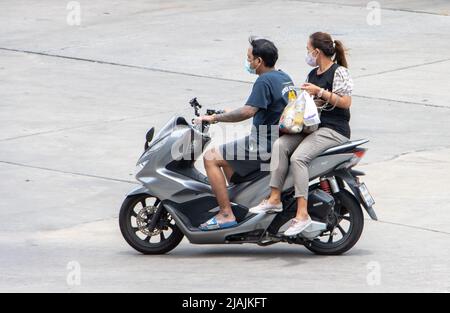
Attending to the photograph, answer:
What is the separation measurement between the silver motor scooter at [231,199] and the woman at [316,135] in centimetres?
8

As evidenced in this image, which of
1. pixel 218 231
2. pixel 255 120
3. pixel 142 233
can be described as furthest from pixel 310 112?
pixel 142 233

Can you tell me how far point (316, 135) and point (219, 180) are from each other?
31.8 inches

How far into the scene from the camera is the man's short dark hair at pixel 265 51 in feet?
30.8

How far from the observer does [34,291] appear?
28.2 ft

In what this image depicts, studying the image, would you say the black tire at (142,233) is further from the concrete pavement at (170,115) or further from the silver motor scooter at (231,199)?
→ the concrete pavement at (170,115)

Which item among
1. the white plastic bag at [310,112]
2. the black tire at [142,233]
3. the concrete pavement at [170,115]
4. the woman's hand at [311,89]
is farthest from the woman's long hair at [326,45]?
the black tire at [142,233]

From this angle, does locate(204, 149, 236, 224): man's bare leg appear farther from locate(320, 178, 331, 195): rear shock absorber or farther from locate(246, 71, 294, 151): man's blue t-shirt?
locate(320, 178, 331, 195): rear shock absorber

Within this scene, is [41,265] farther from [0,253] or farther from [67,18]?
[67,18]

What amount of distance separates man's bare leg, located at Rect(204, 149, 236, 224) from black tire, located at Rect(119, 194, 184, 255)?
0.42 m

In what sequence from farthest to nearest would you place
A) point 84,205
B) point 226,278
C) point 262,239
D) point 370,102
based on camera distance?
point 370,102
point 84,205
point 262,239
point 226,278

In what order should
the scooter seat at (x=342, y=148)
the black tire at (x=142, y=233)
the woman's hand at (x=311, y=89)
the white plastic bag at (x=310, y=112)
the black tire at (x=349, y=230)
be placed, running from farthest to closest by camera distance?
the black tire at (x=142, y=233) < the black tire at (x=349, y=230) < the scooter seat at (x=342, y=148) < the woman's hand at (x=311, y=89) < the white plastic bag at (x=310, y=112)

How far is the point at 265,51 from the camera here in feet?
30.8
